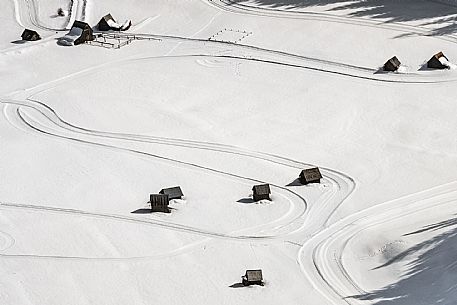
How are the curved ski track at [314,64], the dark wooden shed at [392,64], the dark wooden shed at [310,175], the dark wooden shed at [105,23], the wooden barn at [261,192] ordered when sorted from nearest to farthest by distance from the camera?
the wooden barn at [261,192]
the dark wooden shed at [310,175]
the curved ski track at [314,64]
the dark wooden shed at [392,64]
the dark wooden shed at [105,23]

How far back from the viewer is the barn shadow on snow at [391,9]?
39.3 m

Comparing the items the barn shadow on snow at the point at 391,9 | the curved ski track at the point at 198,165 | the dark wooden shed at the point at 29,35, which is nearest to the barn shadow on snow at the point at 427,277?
the curved ski track at the point at 198,165

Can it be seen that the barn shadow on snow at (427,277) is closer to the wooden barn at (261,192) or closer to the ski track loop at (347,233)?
the ski track loop at (347,233)

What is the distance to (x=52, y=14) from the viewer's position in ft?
137

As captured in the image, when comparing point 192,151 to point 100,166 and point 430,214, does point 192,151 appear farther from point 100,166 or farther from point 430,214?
point 430,214

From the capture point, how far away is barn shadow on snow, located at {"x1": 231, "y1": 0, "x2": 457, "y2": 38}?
39.3 m

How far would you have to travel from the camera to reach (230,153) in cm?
3112

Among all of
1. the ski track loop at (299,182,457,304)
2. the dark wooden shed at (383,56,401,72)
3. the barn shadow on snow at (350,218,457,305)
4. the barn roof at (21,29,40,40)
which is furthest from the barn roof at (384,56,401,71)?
the barn roof at (21,29,40,40)

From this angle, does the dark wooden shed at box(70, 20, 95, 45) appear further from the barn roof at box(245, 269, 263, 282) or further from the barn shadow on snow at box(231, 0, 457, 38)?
the barn roof at box(245, 269, 263, 282)

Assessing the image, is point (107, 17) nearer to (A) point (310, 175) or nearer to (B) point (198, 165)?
(B) point (198, 165)

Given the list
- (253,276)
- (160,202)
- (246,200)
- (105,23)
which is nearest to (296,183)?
A: (246,200)

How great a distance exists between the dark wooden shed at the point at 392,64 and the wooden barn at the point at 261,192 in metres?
9.80

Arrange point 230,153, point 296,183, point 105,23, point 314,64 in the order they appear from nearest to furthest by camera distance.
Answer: point 296,183
point 230,153
point 314,64
point 105,23

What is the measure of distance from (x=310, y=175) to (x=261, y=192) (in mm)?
1826
